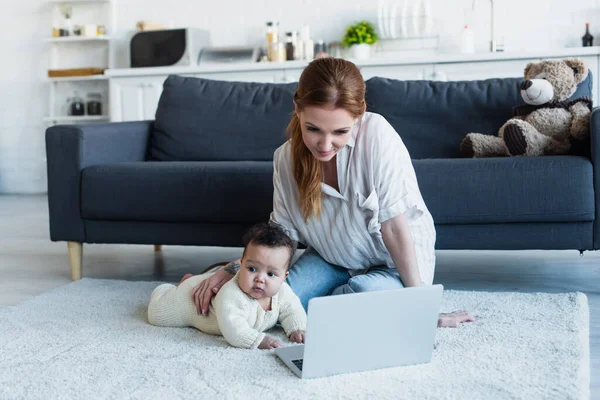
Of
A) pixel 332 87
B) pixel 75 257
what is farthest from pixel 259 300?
pixel 75 257

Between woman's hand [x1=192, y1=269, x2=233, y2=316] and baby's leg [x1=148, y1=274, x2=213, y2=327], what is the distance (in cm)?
4

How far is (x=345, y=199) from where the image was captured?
205 cm

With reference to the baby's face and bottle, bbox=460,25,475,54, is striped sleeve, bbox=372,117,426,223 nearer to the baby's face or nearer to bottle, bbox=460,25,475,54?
the baby's face

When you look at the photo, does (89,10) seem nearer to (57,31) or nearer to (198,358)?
(57,31)

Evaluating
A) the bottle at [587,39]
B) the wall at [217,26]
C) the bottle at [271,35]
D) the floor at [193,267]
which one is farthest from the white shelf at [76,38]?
the bottle at [587,39]

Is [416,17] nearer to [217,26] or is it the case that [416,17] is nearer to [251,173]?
[217,26]

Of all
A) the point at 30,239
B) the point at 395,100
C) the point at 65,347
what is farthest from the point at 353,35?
the point at 65,347

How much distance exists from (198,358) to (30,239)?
7.87 feet

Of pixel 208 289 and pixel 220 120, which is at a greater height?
pixel 220 120

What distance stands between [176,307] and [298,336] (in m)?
0.38

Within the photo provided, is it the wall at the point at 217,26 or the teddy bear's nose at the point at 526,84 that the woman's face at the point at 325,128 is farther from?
the wall at the point at 217,26

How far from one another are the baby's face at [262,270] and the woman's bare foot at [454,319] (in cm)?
48

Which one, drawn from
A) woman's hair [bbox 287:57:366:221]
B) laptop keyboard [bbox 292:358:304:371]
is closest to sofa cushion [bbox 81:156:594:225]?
woman's hair [bbox 287:57:366:221]

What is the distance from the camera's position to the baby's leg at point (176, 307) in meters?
2.16
